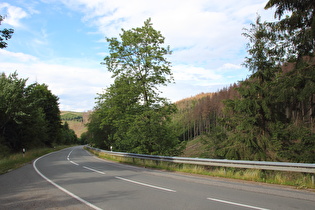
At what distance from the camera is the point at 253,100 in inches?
487

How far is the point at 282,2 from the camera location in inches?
363

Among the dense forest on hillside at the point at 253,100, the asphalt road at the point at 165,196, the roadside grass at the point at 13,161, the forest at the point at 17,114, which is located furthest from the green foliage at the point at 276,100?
the forest at the point at 17,114

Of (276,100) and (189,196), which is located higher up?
(276,100)

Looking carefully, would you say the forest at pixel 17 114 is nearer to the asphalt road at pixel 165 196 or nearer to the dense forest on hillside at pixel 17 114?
the dense forest on hillside at pixel 17 114

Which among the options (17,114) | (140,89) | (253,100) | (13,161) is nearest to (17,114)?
(17,114)

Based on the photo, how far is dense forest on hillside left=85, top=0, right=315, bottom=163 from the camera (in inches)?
382

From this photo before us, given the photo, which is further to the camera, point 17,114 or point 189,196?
point 17,114

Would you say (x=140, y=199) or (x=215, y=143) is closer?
(x=140, y=199)

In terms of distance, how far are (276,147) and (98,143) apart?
28.9 meters

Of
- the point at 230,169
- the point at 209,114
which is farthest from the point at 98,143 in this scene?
the point at 209,114

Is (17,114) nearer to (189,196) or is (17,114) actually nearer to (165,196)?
(165,196)

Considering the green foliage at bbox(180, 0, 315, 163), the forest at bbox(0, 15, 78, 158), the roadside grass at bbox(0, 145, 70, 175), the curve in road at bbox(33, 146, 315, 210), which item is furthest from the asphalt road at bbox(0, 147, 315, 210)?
the forest at bbox(0, 15, 78, 158)

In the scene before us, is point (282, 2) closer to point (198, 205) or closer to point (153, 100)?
point (198, 205)

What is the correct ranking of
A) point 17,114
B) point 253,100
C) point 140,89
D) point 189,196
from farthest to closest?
point 17,114 < point 140,89 < point 253,100 < point 189,196
